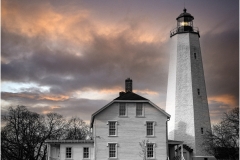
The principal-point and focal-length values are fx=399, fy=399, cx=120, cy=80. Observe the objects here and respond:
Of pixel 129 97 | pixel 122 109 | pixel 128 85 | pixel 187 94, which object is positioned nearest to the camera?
pixel 122 109

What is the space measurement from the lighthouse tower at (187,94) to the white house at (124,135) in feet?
16.6

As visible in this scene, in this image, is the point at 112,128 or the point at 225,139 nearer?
the point at 112,128

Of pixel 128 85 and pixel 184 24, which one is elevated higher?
pixel 184 24

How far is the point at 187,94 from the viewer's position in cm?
4366

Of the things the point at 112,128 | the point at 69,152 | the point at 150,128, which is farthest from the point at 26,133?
the point at 150,128

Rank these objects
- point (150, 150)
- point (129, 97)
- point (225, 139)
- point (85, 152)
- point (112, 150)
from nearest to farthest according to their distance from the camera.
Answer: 1. point (112, 150)
2. point (85, 152)
3. point (150, 150)
4. point (129, 97)
5. point (225, 139)

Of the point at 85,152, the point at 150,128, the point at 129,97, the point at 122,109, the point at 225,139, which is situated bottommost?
the point at 85,152

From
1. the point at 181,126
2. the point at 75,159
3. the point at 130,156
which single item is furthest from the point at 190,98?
the point at 75,159

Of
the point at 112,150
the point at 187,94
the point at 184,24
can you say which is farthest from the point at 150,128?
the point at 184,24

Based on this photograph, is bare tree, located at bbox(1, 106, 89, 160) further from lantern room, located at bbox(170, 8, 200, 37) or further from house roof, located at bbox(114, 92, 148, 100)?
lantern room, located at bbox(170, 8, 200, 37)

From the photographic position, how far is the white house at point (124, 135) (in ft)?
124

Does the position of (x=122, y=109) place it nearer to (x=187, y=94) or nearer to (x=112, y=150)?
(x=112, y=150)

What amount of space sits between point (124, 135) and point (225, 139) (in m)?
10.7

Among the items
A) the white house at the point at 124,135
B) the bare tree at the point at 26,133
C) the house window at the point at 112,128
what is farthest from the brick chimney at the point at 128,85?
the bare tree at the point at 26,133
